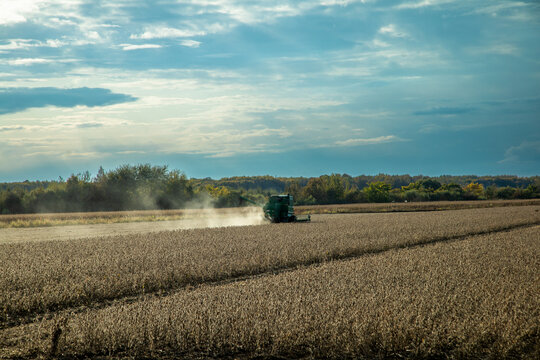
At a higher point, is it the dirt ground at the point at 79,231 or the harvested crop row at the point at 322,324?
the harvested crop row at the point at 322,324

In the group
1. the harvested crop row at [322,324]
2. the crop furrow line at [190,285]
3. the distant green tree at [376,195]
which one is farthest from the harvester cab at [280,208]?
the distant green tree at [376,195]

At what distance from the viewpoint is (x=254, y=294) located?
419 inches

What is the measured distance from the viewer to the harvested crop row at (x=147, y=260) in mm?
11719

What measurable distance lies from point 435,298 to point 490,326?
1988 millimetres

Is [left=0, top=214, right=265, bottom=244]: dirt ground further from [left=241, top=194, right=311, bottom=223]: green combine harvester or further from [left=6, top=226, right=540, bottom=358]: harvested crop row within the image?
[left=6, top=226, right=540, bottom=358]: harvested crop row

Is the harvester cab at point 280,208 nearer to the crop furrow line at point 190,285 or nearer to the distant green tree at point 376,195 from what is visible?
the crop furrow line at point 190,285

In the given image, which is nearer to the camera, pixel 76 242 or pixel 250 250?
pixel 250 250

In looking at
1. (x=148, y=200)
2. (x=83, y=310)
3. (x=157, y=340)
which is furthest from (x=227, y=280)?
(x=148, y=200)

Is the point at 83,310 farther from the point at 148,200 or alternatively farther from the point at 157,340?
the point at 148,200

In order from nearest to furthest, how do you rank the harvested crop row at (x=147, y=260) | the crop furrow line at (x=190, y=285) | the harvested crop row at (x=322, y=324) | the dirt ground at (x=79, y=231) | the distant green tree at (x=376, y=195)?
1. the harvested crop row at (x=322, y=324)
2. the crop furrow line at (x=190, y=285)
3. the harvested crop row at (x=147, y=260)
4. the dirt ground at (x=79, y=231)
5. the distant green tree at (x=376, y=195)

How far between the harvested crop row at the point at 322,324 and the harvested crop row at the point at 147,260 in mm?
2133

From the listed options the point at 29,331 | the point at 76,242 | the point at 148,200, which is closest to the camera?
the point at 29,331

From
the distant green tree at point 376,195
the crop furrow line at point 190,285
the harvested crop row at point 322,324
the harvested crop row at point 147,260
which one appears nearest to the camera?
the harvested crop row at point 322,324

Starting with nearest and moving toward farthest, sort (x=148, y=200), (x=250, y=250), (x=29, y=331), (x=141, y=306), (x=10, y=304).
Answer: (x=29, y=331)
(x=141, y=306)
(x=10, y=304)
(x=250, y=250)
(x=148, y=200)
